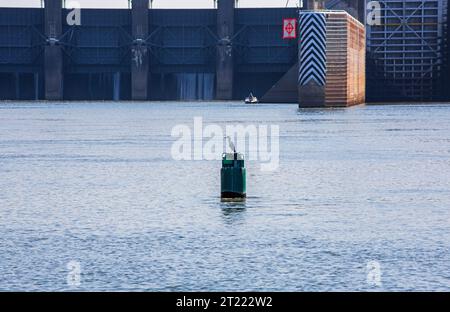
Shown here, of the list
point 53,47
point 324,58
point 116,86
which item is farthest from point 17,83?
point 324,58

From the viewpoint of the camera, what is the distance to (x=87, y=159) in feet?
132

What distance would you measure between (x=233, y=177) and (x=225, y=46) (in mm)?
124309

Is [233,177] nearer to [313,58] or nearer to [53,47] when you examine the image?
[313,58]

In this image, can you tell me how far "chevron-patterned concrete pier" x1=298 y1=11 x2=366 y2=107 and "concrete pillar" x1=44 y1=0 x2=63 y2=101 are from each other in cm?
4428

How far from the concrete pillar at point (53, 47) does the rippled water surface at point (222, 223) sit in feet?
360

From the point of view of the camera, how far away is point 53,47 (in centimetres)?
14975

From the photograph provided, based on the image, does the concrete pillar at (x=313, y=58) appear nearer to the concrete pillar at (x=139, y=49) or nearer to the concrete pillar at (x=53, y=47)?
the concrete pillar at (x=139, y=49)

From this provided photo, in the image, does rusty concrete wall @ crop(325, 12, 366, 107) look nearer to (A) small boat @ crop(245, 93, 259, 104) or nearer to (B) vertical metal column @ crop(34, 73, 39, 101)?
(A) small boat @ crop(245, 93, 259, 104)

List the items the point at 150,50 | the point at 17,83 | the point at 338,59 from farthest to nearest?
1. the point at 17,83
2. the point at 150,50
3. the point at 338,59

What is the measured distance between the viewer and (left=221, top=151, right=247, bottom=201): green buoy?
24.8 metres

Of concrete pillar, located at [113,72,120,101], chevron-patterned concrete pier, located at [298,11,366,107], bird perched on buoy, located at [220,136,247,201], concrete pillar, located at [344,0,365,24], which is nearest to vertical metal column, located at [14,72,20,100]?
concrete pillar, located at [113,72,120,101]

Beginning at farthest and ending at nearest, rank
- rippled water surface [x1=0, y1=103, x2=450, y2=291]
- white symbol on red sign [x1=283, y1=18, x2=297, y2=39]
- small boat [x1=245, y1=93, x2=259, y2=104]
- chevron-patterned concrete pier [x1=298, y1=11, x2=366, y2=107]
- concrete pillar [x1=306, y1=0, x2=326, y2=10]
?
white symbol on red sign [x1=283, y1=18, x2=297, y2=39] → small boat [x1=245, y1=93, x2=259, y2=104] → concrete pillar [x1=306, y1=0, x2=326, y2=10] → chevron-patterned concrete pier [x1=298, y1=11, x2=366, y2=107] → rippled water surface [x1=0, y1=103, x2=450, y2=291]
